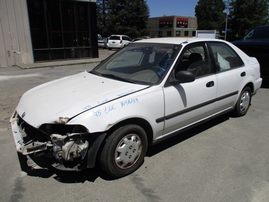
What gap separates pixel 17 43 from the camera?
1277 centimetres

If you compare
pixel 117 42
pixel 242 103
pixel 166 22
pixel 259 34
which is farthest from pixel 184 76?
pixel 166 22

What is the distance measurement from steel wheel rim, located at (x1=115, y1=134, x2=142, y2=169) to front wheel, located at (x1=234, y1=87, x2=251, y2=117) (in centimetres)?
255

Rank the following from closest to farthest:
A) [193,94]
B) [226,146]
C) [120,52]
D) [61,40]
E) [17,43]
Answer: [193,94] → [226,146] → [120,52] → [17,43] → [61,40]

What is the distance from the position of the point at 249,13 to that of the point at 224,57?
37241mm

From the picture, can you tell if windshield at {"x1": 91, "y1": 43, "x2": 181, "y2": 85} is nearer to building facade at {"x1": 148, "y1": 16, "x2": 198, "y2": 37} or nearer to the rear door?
the rear door

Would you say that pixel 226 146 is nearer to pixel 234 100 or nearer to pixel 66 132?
pixel 234 100

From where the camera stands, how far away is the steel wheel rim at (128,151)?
9.10ft

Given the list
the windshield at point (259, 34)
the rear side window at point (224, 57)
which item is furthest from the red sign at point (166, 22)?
the rear side window at point (224, 57)

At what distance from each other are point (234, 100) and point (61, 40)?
12.2m

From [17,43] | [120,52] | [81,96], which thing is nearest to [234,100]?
[120,52]

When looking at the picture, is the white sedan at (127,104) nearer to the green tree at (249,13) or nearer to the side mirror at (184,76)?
the side mirror at (184,76)

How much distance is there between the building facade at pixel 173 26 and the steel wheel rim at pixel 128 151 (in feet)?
189

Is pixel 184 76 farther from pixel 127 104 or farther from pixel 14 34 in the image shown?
pixel 14 34

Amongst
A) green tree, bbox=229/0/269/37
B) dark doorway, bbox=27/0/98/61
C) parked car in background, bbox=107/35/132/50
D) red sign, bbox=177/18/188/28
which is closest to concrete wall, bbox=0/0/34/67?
dark doorway, bbox=27/0/98/61
